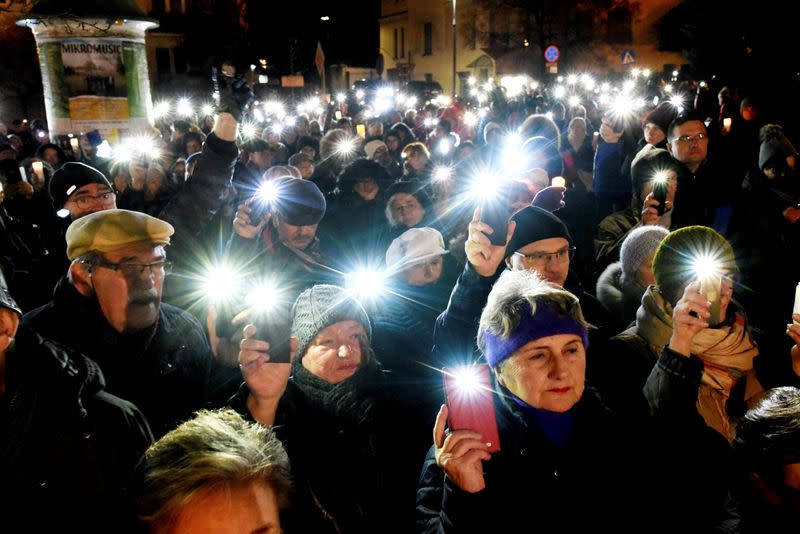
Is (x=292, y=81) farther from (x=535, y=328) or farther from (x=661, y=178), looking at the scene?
(x=535, y=328)

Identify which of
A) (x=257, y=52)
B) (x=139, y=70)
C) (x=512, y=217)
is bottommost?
(x=512, y=217)

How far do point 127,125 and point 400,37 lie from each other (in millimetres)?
51772

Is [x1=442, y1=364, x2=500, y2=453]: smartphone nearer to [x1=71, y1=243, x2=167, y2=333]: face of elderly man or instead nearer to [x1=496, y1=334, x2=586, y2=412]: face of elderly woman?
[x1=496, y1=334, x2=586, y2=412]: face of elderly woman

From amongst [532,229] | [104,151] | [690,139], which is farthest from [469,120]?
[532,229]

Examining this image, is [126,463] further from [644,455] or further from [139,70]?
[139,70]

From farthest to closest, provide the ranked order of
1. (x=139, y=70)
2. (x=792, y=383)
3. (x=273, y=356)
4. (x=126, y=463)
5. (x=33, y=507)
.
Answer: (x=139, y=70) < (x=792, y=383) < (x=273, y=356) < (x=126, y=463) < (x=33, y=507)

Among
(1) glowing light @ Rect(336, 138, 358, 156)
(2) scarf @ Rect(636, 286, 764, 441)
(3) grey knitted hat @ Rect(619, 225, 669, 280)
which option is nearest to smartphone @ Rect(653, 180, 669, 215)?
(3) grey knitted hat @ Rect(619, 225, 669, 280)

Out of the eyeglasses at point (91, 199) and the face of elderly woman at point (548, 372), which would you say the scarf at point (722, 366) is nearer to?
the face of elderly woman at point (548, 372)

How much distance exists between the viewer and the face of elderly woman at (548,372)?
7.43 ft

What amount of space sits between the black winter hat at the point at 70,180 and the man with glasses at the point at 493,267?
2.69 metres

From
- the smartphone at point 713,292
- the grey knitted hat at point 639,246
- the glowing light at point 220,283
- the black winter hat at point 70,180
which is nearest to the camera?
the smartphone at point 713,292

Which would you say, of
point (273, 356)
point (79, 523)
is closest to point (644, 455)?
point (273, 356)

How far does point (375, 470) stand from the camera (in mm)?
2676

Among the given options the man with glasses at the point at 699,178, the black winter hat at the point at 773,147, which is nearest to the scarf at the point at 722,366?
the man with glasses at the point at 699,178
